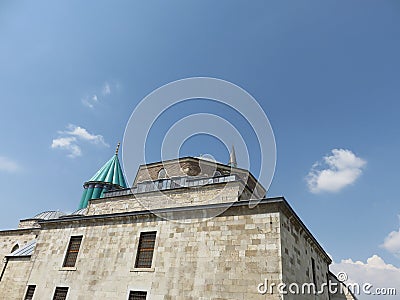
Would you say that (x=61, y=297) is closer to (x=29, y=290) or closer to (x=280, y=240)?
(x=29, y=290)

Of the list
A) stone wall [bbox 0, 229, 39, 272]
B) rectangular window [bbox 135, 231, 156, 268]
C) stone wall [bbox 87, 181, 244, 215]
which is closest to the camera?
rectangular window [bbox 135, 231, 156, 268]

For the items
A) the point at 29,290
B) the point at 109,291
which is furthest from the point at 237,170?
the point at 29,290

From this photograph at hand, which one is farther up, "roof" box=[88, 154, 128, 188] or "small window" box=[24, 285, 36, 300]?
"roof" box=[88, 154, 128, 188]

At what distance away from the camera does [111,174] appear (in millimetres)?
30406

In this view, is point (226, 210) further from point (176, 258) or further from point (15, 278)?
point (15, 278)

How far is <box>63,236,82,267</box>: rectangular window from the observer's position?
13883 millimetres

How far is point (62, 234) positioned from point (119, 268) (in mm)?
4697

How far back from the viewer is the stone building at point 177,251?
32.9 feet

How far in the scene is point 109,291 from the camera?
11859 mm

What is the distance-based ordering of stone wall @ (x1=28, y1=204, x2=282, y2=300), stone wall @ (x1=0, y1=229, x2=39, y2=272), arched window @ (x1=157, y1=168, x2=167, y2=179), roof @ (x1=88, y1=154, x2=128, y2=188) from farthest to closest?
1. roof @ (x1=88, y1=154, x2=128, y2=188)
2. stone wall @ (x1=0, y1=229, x2=39, y2=272)
3. arched window @ (x1=157, y1=168, x2=167, y2=179)
4. stone wall @ (x1=28, y1=204, x2=282, y2=300)

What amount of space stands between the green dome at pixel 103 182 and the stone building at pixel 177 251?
10.8 m

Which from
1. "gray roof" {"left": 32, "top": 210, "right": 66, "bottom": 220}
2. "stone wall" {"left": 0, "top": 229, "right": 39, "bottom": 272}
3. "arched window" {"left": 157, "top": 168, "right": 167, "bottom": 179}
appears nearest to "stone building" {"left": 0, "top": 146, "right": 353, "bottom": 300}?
"arched window" {"left": 157, "top": 168, "right": 167, "bottom": 179}

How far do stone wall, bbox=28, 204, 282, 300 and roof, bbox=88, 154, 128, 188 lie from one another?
15136mm

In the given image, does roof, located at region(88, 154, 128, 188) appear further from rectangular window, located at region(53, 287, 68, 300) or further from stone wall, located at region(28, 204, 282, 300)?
rectangular window, located at region(53, 287, 68, 300)
